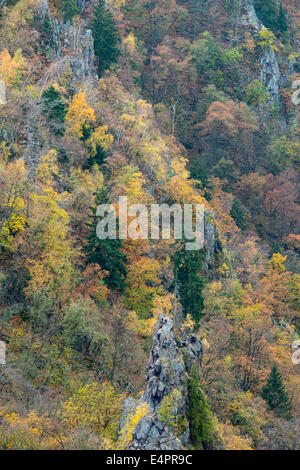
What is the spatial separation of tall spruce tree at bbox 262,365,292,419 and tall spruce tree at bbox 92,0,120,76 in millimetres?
47549

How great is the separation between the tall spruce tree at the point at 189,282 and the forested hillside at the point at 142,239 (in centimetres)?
14

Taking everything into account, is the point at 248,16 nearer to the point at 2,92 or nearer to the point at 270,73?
the point at 270,73

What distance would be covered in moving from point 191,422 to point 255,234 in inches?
1961

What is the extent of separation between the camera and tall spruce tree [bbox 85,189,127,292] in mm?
44844

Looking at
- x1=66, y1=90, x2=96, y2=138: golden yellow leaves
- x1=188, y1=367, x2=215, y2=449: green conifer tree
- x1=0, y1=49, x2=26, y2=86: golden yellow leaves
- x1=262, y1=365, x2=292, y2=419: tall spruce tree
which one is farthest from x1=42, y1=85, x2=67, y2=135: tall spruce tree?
x1=188, y1=367, x2=215, y2=449: green conifer tree

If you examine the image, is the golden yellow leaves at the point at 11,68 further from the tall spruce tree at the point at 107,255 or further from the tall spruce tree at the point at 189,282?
the tall spruce tree at the point at 189,282

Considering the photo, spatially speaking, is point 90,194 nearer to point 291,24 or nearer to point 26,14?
point 26,14

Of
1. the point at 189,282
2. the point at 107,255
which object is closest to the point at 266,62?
the point at 189,282

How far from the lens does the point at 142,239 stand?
5041 centimetres

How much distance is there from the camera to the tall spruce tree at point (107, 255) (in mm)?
44844

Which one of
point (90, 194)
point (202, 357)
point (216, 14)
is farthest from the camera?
point (216, 14)

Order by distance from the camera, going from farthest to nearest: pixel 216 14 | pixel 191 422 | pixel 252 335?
pixel 216 14 < pixel 252 335 < pixel 191 422

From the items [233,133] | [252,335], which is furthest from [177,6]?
[252,335]

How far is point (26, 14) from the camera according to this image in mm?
63906
